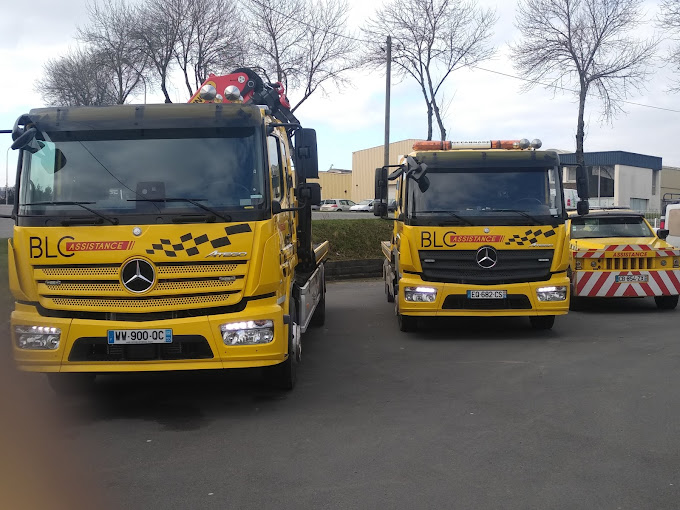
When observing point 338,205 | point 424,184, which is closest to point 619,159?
point 338,205

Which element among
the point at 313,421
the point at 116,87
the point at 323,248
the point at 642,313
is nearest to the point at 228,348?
the point at 313,421

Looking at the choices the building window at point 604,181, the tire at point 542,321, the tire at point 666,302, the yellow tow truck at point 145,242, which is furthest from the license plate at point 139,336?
the building window at point 604,181

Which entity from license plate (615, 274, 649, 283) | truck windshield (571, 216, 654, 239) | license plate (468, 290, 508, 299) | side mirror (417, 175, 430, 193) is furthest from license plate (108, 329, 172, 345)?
truck windshield (571, 216, 654, 239)

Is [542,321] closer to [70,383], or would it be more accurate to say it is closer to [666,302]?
[666,302]

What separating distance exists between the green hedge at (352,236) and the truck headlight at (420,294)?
11.8 meters

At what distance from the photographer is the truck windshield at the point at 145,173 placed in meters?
6.18

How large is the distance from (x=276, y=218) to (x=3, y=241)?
1589 centimetres

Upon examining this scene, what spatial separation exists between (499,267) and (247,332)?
183 inches

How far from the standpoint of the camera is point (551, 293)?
984 cm

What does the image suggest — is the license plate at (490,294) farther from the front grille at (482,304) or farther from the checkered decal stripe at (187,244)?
the checkered decal stripe at (187,244)

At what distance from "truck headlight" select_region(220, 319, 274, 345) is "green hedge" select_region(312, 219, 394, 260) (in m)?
15.5

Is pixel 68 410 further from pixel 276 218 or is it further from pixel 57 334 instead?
pixel 276 218

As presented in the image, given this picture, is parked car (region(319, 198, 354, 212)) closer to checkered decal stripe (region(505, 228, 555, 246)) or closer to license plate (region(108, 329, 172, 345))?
checkered decal stripe (region(505, 228, 555, 246))

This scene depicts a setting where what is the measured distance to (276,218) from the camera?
21.8 ft
